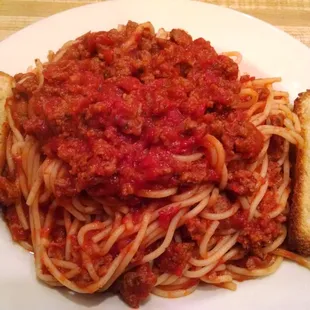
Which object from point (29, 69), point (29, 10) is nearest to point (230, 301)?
point (29, 69)

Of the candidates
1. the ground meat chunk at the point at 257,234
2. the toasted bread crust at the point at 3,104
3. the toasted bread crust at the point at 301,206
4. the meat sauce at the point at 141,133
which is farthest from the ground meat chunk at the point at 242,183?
the toasted bread crust at the point at 3,104

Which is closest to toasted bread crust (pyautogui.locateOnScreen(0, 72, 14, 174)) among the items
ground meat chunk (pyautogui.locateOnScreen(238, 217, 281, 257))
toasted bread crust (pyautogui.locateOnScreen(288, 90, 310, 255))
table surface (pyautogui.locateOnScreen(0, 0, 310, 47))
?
table surface (pyautogui.locateOnScreen(0, 0, 310, 47))

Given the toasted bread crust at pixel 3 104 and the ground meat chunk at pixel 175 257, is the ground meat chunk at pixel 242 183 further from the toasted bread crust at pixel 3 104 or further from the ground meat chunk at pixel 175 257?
the toasted bread crust at pixel 3 104

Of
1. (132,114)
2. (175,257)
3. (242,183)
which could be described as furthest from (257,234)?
(132,114)

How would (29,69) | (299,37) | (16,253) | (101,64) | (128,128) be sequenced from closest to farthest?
(128,128) < (16,253) < (101,64) < (29,69) < (299,37)

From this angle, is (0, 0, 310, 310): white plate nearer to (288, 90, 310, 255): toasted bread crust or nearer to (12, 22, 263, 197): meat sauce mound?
(288, 90, 310, 255): toasted bread crust

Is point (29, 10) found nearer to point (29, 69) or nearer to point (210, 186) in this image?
point (29, 69)
